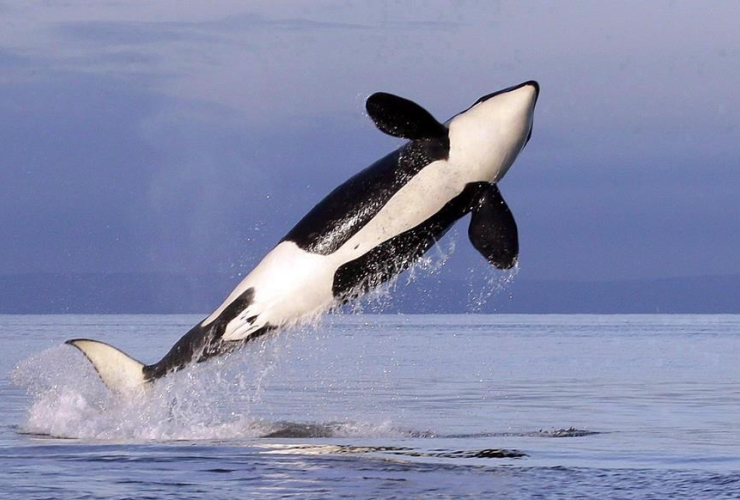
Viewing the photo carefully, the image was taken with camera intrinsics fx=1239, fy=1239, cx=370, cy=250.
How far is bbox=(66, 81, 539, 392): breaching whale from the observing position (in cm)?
1373

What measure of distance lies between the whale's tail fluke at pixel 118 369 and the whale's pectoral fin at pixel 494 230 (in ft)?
14.3

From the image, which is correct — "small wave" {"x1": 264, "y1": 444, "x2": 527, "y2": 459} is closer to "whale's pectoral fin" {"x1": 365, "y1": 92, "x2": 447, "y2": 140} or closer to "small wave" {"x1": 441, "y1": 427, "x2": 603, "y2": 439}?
"small wave" {"x1": 441, "y1": 427, "x2": 603, "y2": 439}

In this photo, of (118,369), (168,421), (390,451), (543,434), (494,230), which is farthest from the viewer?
(543,434)

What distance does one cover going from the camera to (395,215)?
13.7 m

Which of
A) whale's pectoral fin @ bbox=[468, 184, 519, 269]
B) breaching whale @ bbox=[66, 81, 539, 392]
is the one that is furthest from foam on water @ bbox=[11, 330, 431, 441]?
whale's pectoral fin @ bbox=[468, 184, 519, 269]

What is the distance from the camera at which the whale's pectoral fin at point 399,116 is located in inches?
539

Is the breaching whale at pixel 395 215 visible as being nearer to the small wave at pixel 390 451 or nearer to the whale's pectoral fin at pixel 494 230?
the whale's pectoral fin at pixel 494 230

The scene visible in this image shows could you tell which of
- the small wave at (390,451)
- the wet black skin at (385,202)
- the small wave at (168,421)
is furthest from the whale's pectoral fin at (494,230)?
the small wave at (168,421)

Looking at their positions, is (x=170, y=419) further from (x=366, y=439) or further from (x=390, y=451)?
(x=390, y=451)

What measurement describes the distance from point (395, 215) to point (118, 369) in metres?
4.00

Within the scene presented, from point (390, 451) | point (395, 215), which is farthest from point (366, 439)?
point (395, 215)

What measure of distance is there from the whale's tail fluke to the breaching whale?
36.2 inches

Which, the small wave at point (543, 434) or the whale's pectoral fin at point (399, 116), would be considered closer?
the whale's pectoral fin at point (399, 116)

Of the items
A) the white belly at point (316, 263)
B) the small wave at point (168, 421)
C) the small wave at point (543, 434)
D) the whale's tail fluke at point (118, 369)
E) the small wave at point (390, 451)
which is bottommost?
the small wave at point (390, 451)
